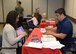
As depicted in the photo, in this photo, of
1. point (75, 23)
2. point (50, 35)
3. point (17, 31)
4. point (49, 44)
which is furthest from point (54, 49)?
point (75, 23)

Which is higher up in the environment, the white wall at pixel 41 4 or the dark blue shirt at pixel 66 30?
the white wall at pixel 41 4

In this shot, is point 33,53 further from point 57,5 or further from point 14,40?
point 57,5

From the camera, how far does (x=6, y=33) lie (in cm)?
252

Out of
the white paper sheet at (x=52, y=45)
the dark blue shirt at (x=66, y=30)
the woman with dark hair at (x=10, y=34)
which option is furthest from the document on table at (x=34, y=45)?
the dark blue shirt at (x=66, y=30)

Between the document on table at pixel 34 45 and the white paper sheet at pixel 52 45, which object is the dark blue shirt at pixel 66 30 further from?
the document on table at pixel 34 45

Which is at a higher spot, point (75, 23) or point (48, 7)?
point (48, 7)

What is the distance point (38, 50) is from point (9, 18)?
80cm

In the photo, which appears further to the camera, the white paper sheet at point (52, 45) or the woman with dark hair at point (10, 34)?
the woman with dark hair at point (10, 34)

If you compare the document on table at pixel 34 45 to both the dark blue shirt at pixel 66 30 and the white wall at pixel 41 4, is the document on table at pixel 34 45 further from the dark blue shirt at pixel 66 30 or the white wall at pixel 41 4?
the white wall at pixel 41 4

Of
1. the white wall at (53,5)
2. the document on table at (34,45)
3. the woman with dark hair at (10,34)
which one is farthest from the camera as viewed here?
the white wall at (53,5)

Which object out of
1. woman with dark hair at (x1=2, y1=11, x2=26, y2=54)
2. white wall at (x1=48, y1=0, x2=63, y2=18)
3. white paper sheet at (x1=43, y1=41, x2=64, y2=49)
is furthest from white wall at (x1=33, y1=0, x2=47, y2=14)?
white paper sheet at (x1=43, y1=41, x2=64, y2=49)

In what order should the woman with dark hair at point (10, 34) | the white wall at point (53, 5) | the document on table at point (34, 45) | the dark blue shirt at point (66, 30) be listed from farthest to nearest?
the white wall at point (53, 5) < the dark blue shirt at point (66, 30) < the woman with dark hair at point (10, 34) < the document on table at point (34, 45)

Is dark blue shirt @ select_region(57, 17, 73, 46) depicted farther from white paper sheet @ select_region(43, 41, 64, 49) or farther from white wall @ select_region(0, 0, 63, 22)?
white wall @ select_region(0, 0, 63, 22)

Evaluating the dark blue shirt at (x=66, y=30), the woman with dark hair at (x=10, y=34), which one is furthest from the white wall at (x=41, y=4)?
the woman with dark hair at (x=10, y=34)
